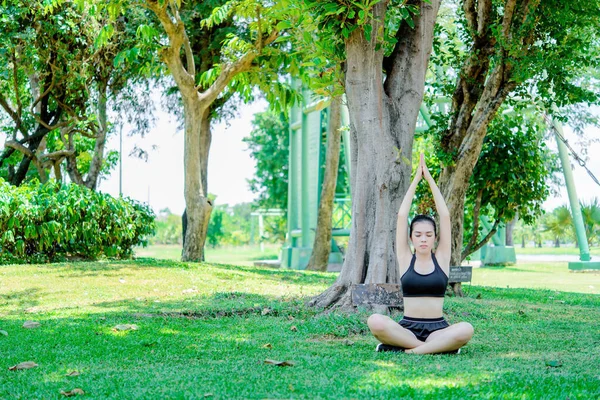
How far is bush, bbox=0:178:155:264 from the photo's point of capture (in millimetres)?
13133

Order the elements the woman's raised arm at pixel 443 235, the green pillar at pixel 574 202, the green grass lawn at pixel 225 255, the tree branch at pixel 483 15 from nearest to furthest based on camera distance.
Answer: the woman's raised arm at pixel 443 235 < the tree branch at pixel 483 15 < the green pillar at pixel 574 202 < the green grass lawn at pixel 225 255

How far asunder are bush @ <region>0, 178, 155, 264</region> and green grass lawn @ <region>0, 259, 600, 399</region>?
2375 millimetres

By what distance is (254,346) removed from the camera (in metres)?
5.99

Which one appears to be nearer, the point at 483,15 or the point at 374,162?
the point at 374,162

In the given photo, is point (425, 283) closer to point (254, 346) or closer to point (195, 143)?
point (254, 346)

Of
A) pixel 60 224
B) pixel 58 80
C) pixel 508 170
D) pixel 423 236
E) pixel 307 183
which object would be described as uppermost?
pixel 58 80

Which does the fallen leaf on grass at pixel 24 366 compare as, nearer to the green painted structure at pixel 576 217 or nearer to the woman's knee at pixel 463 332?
the woman's knee at pixel 463 332

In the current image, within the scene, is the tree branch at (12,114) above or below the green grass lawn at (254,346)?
above

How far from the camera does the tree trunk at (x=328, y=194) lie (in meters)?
18.2

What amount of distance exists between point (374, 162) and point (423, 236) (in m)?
2.52

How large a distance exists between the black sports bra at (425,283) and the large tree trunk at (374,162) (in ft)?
7.07

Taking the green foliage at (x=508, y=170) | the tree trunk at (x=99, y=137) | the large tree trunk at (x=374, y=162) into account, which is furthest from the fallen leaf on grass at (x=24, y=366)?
the tree trunk at (x=99, y=137)

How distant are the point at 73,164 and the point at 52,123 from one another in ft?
4.86

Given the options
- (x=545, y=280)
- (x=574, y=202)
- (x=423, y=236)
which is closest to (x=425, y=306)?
(x=423, y=236)
